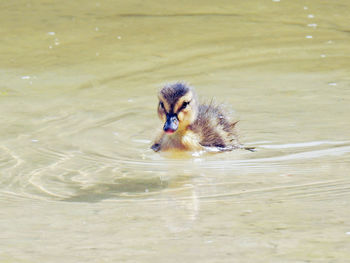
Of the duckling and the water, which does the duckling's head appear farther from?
the water

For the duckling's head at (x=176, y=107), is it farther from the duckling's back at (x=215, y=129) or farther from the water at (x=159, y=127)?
the water at (x=159, y=127)

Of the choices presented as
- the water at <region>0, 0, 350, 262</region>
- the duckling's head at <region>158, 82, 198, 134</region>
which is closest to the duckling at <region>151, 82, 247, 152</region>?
the duckling's head at <region>158, 82, 198, 134</region>

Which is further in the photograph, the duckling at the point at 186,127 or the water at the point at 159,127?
the duckling at the point at 186,127

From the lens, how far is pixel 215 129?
6367 mm

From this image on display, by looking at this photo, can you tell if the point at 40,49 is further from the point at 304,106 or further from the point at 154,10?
the point at 304,106

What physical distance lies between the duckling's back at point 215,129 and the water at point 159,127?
123mm

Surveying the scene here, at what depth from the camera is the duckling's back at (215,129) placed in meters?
6.24

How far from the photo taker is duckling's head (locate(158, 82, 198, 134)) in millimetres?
6008

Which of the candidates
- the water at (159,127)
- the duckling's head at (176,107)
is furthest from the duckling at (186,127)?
the water at (159,127)

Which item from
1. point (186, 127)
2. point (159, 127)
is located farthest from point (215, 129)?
point (159, 127)

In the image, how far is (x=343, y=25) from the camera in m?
9.93

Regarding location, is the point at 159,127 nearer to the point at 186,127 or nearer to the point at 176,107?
the point at 186,127

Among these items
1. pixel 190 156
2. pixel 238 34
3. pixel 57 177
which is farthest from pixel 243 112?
pixel 238 34

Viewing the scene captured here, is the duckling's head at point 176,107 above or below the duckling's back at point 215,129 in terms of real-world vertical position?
above
